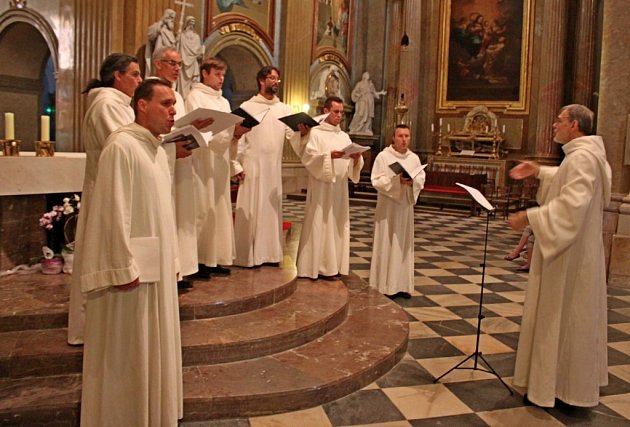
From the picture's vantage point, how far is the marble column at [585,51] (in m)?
15.6

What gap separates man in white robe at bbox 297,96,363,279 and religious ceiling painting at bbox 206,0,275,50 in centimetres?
866

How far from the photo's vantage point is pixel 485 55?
18.1 meters

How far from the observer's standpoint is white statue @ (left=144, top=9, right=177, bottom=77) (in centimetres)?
1024

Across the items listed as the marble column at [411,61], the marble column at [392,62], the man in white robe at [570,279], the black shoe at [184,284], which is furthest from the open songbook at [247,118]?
the marble column at [392,62]

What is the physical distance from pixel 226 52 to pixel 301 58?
2.22 meters

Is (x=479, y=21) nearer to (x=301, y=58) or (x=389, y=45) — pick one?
(x=389, y=45)

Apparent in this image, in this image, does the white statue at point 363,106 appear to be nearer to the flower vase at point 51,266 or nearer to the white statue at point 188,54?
the white statue at point 188,54

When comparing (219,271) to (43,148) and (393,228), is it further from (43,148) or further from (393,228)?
(393,228)

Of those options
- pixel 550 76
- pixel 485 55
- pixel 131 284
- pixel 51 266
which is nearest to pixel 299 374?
pixel 131 284

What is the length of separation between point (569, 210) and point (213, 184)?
2767 millimetres

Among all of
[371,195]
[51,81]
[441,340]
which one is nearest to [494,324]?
[441,340]

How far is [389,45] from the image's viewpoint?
19.1 meters

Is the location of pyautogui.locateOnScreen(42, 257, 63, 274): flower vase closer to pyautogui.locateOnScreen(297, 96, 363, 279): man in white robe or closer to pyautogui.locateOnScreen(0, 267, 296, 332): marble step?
pyautogui.locateOnScreen(0, 267, 296, 332): marble step

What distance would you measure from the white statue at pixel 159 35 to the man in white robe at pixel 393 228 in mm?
5880
